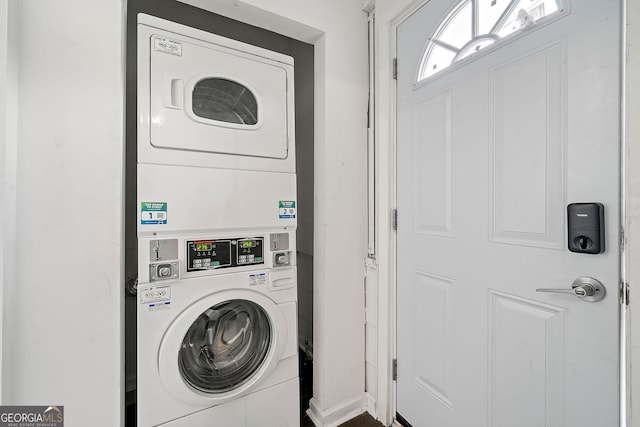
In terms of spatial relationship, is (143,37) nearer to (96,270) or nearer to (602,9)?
(96,270)

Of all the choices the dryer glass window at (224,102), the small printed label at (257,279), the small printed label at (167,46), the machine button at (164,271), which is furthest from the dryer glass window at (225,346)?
the small printed label at (167,46)

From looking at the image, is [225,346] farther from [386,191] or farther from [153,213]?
[386,191]

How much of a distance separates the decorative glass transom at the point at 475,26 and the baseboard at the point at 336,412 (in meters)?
1.92

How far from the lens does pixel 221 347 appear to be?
138cm

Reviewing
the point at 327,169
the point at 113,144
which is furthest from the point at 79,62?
the point at 327,169

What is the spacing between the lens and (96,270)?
110cm

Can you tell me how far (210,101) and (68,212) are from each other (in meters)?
0.75

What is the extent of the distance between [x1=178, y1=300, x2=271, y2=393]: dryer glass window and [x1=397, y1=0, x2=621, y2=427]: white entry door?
2.64 ft

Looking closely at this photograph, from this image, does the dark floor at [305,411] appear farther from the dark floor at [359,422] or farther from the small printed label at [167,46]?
the small printed label at [167,46]

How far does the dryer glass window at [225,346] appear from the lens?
128 cm

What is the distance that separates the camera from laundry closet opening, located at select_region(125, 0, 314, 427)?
1766mm

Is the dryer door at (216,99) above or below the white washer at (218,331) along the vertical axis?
above

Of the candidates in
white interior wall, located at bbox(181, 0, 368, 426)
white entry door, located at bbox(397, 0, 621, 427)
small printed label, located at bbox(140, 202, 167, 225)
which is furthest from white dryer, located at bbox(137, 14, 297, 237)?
white entry door, located at bbox(397, 0, 621, 427)

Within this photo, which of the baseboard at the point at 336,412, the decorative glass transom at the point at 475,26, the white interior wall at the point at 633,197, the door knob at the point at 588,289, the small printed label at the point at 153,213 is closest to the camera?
the white interior wall at the point at 633,197
